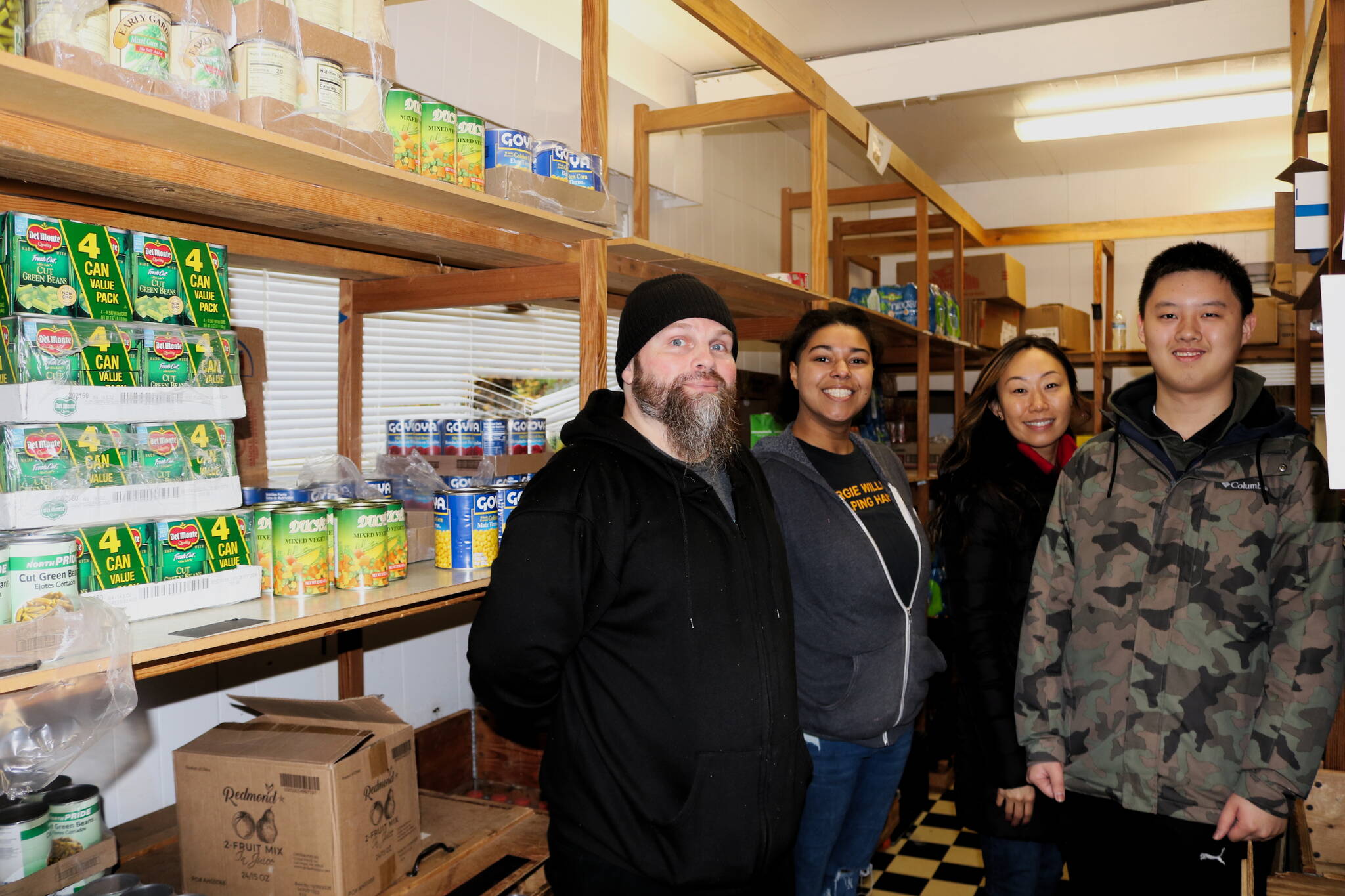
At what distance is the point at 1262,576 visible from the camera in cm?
171

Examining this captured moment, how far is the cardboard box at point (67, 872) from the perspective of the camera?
145 cm

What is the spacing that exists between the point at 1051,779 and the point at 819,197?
2190mm

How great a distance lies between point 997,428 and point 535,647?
1.41 m

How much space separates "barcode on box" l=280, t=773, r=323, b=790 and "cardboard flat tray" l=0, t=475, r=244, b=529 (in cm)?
48

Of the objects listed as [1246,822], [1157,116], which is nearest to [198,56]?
[1246,822]

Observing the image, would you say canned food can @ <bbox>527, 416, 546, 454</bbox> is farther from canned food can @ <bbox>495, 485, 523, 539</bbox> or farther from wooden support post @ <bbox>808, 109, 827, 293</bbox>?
wooden support post @ <bbox>808, 109, 827, 293</bbox>

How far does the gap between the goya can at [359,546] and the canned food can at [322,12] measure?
86 centimetres

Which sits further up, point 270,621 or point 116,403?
point 116,403

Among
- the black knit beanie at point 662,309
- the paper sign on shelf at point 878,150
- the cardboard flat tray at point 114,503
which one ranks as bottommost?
the cardboard flat tray at point 114,503

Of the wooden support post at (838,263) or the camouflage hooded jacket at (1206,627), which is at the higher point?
the wooden support post at (838,263)

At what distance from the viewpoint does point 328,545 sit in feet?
5.94

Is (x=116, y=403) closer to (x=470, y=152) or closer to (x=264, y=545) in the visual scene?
(x=264, y=545)

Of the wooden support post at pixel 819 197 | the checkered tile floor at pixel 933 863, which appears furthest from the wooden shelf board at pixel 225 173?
the checkered tile floor at pixel 933 863

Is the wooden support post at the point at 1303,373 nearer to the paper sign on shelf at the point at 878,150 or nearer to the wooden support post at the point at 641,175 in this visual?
the paper sign on shelf at the point at 878,150
